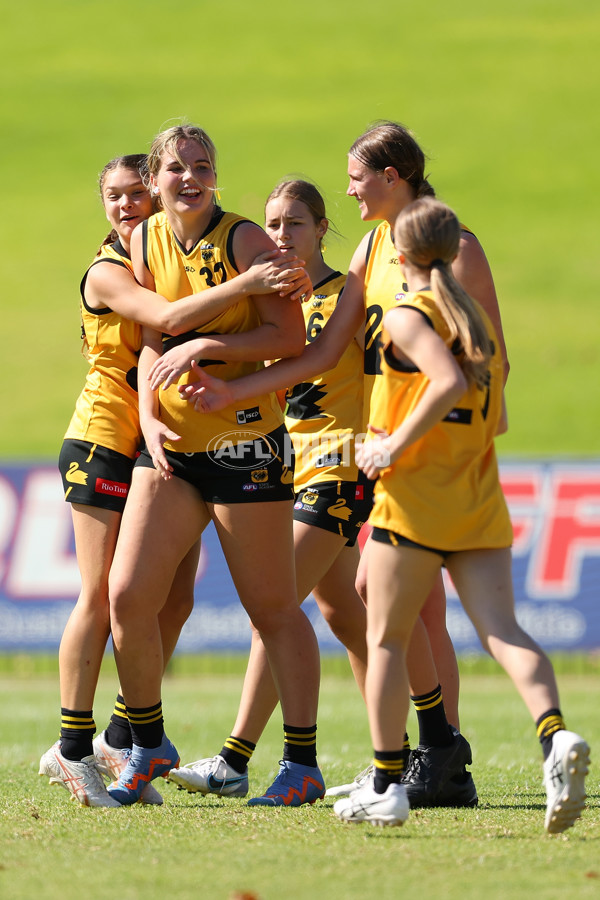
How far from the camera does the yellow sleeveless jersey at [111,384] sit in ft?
16.4

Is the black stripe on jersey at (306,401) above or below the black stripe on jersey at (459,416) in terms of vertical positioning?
above

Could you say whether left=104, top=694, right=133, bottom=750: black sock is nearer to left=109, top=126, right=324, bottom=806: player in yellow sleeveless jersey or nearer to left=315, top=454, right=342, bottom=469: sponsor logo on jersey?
left=109, top=126, right=324, bottom=806: player in yellow sleeveless jersey

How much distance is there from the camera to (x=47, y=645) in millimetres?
13031

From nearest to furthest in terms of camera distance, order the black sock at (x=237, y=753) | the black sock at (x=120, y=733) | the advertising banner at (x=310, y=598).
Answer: the black sock at (x=237, y=753)
the black sock at (x=120, y=733)
the advertising banner at (x=310, y=598)

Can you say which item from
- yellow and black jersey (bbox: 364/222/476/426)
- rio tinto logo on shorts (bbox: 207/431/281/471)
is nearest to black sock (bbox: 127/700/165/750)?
rio tinto logo on shorts (bbox: 207/431/281/471)

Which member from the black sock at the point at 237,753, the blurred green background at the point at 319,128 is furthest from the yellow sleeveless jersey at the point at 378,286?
the blurred green background at the point at 319,128

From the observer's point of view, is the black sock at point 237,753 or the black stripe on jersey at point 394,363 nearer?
the black stripe on jersey at point 394,363

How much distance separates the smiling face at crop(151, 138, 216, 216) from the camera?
183 inches

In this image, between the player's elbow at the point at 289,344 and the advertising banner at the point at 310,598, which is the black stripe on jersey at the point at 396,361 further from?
the advertising banner at the point at 310,598

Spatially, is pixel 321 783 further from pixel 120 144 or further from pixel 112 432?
pixel 120 144

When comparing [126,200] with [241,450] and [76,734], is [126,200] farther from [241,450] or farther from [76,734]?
[76,734]

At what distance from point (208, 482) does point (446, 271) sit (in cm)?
125

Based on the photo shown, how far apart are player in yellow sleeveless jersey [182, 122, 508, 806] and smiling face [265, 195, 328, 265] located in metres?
0.50

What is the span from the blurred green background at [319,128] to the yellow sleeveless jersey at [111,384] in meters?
18.4
